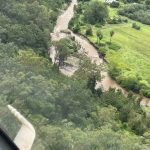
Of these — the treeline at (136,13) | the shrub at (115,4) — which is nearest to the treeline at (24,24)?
the treeline at (136,13)

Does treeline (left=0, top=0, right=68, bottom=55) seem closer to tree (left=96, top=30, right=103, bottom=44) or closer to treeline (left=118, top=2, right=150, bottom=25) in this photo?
tree (left=96, top=30, right=103, bottom=44)

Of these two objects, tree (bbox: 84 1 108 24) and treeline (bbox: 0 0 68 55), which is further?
tree (bbox: 84 1 108 24)

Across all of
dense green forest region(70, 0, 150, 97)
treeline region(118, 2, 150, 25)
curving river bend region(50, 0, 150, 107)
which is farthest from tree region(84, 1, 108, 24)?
treeline region(118, 2, 150, 25)

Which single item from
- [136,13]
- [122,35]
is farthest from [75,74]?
[136,13]

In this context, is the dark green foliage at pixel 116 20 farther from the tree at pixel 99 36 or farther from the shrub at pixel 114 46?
the shrub at pixel 114 46

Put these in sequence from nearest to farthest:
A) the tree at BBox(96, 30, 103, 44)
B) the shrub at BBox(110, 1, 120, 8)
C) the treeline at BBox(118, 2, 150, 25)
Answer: the tree at BBox(96, 30, 103, 44)
the treeline at BBox(118, 2, 150, 25)
the shrub at BBox(110, 1, 120, 8)

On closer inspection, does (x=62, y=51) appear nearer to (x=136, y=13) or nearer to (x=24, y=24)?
(x=24, y=24)
